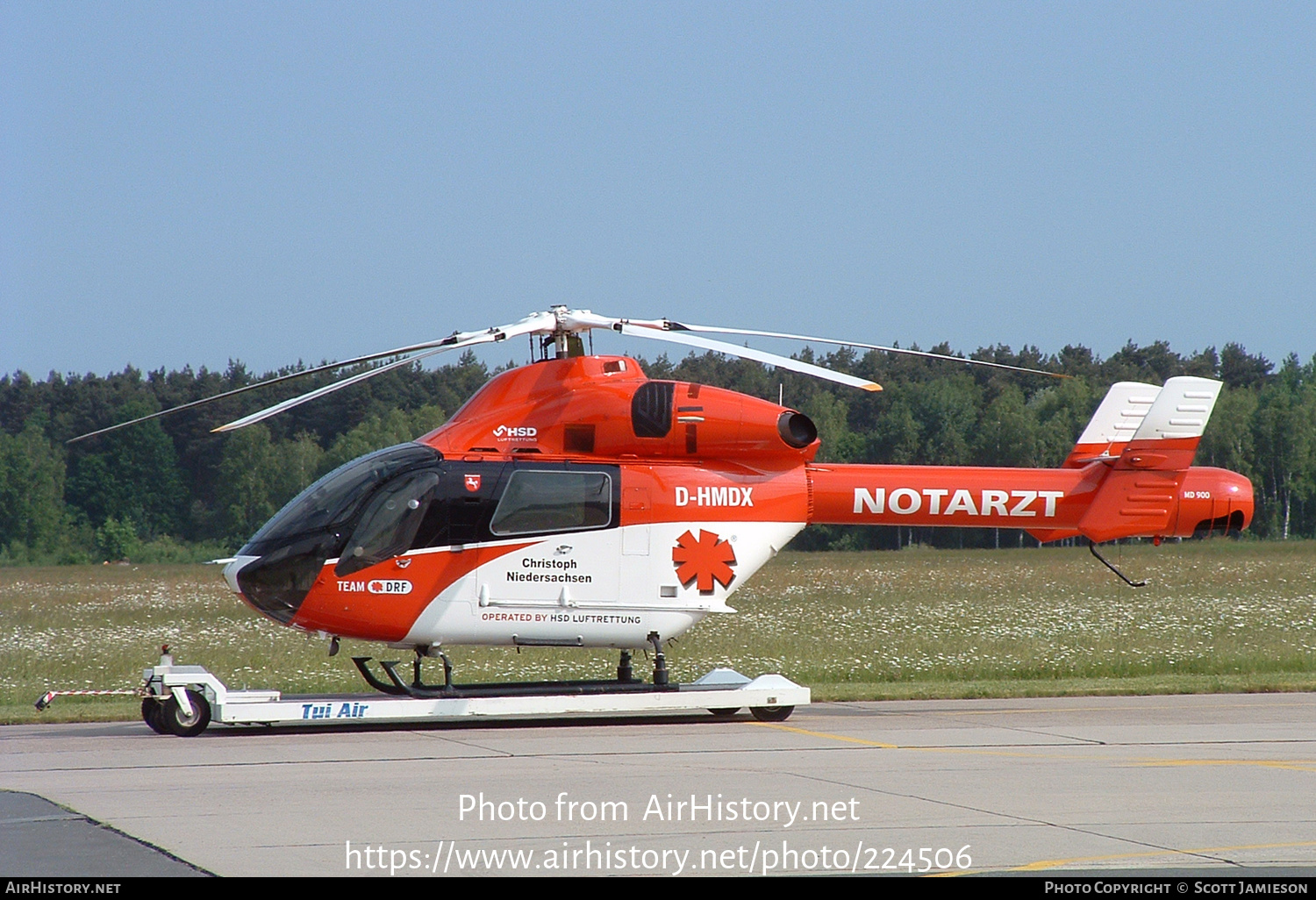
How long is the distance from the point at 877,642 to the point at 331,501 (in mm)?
11116

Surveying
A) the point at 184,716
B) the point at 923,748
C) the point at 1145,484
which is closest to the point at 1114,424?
the point at 1145,484

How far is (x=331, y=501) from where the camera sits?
13.1 metres

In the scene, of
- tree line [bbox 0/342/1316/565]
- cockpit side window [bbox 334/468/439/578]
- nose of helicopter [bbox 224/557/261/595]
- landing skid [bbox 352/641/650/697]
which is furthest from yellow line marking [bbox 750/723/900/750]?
tree line [bbox 0/342/1316/565]

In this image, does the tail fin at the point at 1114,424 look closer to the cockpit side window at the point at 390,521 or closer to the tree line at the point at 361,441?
the cockpit side window at the point at 390,521

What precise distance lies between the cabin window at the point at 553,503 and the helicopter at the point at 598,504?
2 cm

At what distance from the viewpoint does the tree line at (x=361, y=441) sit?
52.8 m

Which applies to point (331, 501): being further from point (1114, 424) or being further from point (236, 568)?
point (1114, 424)

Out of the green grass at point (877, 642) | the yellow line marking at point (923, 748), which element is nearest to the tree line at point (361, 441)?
the green grass at point (877, 642)

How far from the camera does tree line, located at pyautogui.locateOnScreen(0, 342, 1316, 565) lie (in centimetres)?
5284

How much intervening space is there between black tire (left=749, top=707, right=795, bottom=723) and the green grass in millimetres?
2411

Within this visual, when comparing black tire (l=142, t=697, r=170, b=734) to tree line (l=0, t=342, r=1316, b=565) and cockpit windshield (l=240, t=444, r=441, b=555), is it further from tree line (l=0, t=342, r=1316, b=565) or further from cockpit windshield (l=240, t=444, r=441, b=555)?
tree line (l=0, t=342, r=1316, b=565)

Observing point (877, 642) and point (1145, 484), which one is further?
point (877, 642)

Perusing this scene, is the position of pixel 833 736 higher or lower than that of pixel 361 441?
lower
